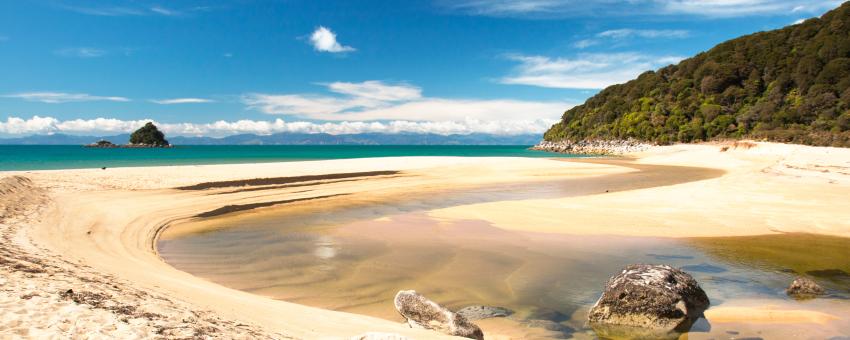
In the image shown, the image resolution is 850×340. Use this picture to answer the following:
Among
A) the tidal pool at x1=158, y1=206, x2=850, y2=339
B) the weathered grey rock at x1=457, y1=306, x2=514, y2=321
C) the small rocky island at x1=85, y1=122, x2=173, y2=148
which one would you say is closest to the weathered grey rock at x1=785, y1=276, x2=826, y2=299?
the tidal pool at x1=158, y1=206, x2=850, y2=339

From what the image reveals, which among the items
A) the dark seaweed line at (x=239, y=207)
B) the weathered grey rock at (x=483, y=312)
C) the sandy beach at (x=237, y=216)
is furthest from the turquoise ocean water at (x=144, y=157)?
the weathered grey rock at (x=483, y=312)

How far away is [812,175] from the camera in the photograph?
75.7 ft

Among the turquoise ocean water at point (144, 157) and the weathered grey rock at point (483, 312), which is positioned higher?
the turquoise ocean water at point (144, 157)

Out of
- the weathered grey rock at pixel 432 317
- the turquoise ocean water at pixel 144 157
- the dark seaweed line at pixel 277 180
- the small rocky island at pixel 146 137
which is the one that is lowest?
the weathered grey rock at pixel 432 317

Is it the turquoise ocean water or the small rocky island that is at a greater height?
the small rocky island

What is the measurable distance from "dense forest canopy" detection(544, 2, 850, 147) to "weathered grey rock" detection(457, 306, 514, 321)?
5952 centimetres

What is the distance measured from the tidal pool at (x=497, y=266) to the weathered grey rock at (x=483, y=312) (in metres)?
0.20

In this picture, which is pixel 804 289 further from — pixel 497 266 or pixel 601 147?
pixel 601 147

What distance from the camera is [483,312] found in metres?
7.38

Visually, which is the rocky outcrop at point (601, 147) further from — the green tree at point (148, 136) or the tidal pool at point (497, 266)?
the green tree at point (148, 136)

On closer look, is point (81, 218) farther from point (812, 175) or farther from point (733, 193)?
point (812, 175)

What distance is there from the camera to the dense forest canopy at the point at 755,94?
2584 inches

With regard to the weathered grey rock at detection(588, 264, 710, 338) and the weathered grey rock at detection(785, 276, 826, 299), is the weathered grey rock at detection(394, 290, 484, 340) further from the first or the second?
the weathered grey rock at detection(785, 276, 826, 299)

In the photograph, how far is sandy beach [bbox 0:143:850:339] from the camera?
5.41 metres
